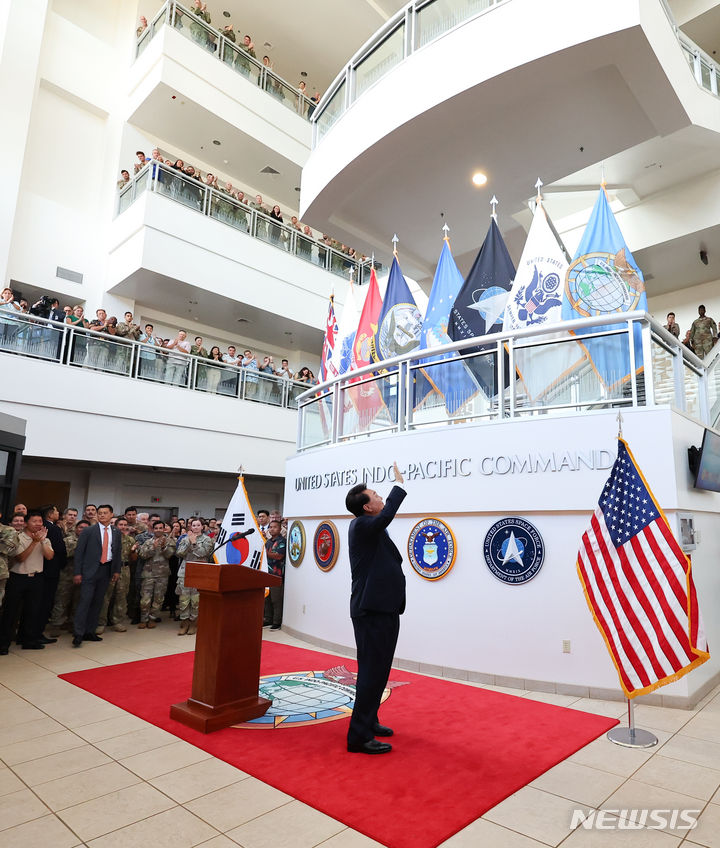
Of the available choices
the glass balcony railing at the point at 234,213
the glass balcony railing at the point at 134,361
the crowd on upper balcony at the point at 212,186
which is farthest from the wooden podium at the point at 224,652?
the glass balcony railing at the point at 234,213

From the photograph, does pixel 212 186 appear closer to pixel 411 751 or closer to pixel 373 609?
pixel 373 609

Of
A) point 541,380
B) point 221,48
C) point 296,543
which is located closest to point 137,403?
point 296,543

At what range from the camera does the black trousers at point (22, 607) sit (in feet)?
23.1

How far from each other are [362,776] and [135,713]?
225 cm

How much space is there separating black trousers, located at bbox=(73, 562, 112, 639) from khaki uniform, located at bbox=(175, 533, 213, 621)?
3.75 ft

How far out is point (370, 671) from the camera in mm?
4008

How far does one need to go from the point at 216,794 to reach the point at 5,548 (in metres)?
4.71

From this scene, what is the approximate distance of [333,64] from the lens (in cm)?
2041

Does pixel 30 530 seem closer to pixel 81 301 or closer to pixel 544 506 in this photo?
pixel 544 506

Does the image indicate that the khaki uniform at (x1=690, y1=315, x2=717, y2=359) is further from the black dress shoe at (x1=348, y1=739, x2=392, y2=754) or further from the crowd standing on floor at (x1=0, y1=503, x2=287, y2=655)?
the black dress shoe at (x1=348, y1=739, x2=392, y2=754)

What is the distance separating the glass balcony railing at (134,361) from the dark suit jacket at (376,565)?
937 centimetres

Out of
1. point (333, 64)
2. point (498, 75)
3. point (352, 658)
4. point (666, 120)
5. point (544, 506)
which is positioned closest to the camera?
point (544, 506)

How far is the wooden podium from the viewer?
4.53 m

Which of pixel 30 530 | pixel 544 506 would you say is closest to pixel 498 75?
pixel 544 506
